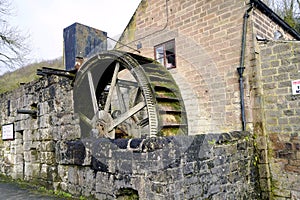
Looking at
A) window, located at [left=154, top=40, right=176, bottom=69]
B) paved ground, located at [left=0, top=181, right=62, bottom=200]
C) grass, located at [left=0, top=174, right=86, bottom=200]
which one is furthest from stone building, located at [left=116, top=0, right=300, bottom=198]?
paved ground, located at [left=0, top=181, right=62, bottom=200]

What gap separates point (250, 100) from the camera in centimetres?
545

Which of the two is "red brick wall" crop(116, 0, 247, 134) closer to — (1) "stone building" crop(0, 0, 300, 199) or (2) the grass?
(1) "stone building" crop(0, 0, 300, 199)

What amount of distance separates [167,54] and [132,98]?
1.68 meters

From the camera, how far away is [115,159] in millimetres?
3557

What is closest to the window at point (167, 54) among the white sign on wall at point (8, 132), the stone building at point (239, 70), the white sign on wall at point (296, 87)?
the stone building at point (239, 70)

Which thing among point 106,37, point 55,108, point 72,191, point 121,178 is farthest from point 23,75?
point 121,178

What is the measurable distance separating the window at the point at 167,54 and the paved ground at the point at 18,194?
4.36 m

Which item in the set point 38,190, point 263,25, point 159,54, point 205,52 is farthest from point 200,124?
point 38,190

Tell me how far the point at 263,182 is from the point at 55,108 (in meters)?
4.10

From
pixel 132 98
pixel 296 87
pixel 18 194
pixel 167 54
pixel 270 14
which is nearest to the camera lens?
pixel 18 194

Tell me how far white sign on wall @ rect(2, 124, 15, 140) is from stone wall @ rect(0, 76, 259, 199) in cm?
17

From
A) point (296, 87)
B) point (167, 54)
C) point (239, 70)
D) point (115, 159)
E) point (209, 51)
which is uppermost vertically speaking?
point (167, 54)

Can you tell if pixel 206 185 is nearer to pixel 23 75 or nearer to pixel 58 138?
pixel 58 138

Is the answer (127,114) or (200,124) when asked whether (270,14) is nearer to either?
(200,124)
